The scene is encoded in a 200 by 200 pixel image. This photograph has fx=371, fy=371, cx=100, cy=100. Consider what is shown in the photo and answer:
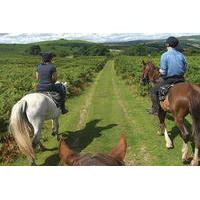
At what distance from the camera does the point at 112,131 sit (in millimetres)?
11367

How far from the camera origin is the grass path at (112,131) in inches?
344

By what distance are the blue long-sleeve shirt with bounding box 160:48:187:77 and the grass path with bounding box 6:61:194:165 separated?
1.95 meters

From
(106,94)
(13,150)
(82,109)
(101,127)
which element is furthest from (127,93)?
(13,150)

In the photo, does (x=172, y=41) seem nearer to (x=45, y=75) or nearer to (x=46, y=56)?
(x=46, y=56)

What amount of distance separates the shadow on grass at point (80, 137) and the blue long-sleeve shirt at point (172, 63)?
9.44 feet

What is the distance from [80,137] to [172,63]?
345cm

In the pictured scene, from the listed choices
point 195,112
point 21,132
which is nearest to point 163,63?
point 195,112

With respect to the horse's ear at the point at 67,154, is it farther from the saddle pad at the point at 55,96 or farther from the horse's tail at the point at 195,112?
the saddle pad at the point at 55,96

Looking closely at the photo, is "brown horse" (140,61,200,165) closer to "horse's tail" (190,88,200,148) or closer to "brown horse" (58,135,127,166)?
"horse's tail" (190,88,200,148)

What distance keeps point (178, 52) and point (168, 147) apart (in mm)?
2378

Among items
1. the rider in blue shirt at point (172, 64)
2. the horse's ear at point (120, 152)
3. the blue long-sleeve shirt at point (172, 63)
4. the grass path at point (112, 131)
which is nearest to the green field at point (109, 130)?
the grass path at point (112, 131)

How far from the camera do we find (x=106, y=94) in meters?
20.7
